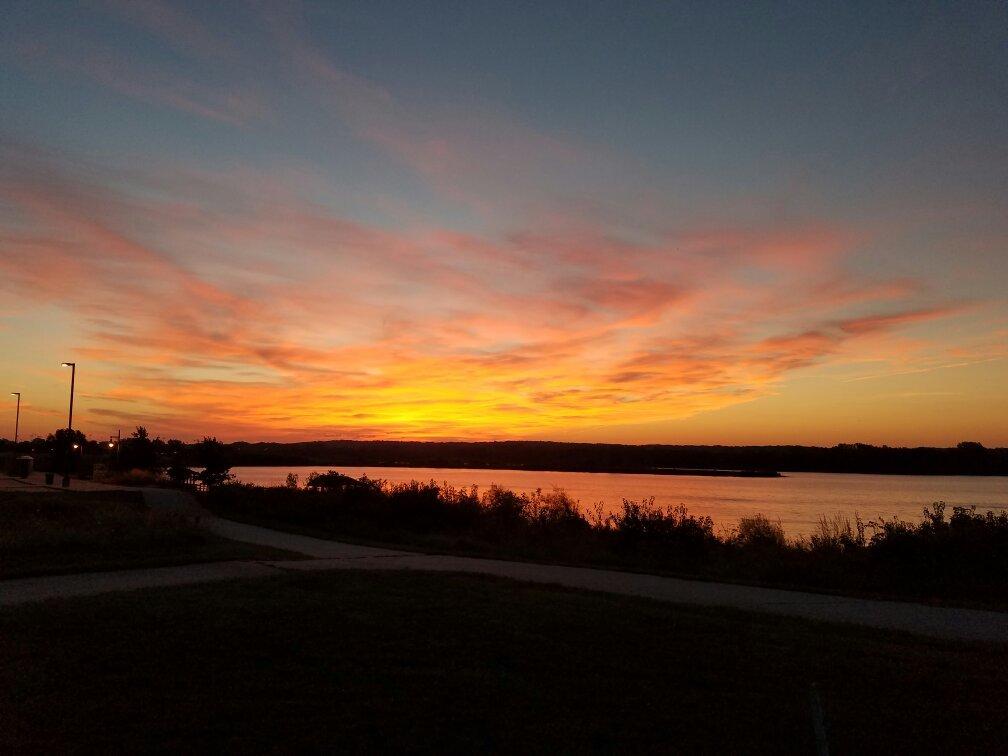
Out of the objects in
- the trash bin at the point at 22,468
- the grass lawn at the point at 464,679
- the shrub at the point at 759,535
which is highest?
the trash bin at the point at 22,468

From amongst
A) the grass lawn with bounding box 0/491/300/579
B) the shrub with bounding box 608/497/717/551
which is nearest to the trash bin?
the grass lawn with bounding box 0/491/300/579

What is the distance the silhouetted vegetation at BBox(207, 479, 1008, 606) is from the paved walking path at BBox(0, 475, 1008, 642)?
4.45 ft

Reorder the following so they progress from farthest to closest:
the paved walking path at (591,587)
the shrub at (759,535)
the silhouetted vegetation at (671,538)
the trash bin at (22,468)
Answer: the trash bin at (22,468) → the shrub at (759,535) → the silhouetted vegetation at (671,538) → the paved walking path at (591,587)

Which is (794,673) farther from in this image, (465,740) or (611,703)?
(465,740)

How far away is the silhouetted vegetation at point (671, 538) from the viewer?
14945 millimetres

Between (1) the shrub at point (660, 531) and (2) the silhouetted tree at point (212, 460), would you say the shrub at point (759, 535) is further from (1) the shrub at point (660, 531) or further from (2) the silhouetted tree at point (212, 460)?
(2) the silhouetted tree at point (212, 460)

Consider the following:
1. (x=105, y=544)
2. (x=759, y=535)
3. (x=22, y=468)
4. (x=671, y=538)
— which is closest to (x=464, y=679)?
(x=105, y=544)

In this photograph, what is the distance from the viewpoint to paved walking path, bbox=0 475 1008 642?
34.7ft

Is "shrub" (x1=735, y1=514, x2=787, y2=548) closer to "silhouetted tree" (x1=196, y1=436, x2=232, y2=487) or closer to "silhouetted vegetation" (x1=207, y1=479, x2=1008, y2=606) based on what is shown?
"silhouetted vegetation" (x1=207, y1=479, x2=1008, y2=606)

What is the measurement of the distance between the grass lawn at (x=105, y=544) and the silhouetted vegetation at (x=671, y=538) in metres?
4.34

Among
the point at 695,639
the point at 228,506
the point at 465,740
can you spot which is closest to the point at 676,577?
the point at 695,639

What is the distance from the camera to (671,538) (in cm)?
1909

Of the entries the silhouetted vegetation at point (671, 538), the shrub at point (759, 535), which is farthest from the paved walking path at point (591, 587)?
the shrub at point (759, 535)

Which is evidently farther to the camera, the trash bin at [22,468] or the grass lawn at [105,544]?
the trash bin at [22,468]
